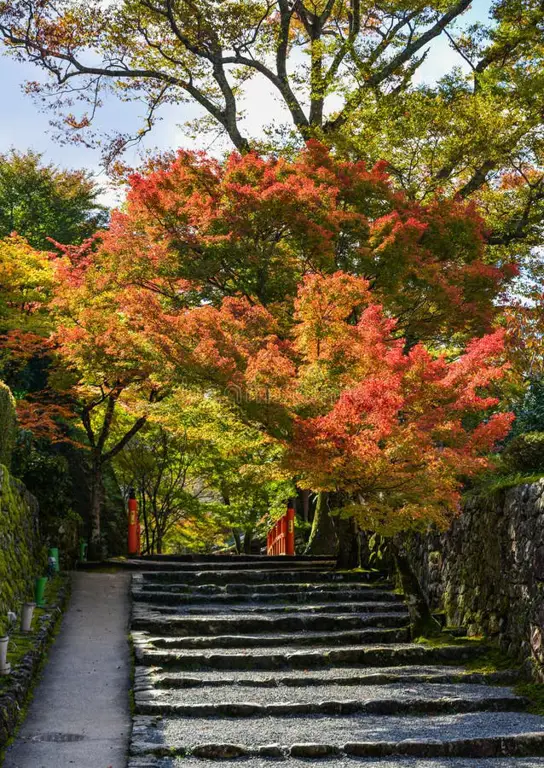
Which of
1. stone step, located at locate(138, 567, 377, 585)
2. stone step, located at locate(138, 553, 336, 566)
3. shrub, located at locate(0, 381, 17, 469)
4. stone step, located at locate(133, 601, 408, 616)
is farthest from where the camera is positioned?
stone step, located at locate(138, 553, 336, 566)

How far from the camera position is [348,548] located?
15.6 m

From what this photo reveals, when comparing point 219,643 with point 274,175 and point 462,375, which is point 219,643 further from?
point 274,175

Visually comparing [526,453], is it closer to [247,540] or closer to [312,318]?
[312,318]

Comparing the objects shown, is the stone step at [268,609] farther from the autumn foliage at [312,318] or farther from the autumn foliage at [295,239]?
the autumn foliage at [295,239]

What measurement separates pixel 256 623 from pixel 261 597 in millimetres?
1580

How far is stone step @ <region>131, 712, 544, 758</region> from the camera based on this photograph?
22.6 ft

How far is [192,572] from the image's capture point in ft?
45.7

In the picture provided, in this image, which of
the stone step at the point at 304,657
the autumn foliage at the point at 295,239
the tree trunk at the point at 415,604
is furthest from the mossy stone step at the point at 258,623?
the autumn foliage at the point at 295,239

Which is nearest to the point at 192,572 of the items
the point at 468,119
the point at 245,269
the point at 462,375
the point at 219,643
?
the point at 219,643

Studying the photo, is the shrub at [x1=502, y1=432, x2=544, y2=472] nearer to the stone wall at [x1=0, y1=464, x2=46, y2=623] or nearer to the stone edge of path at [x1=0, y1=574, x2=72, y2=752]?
the stone edge of path at [x1=0, y1=574, x2=72, y2=752]

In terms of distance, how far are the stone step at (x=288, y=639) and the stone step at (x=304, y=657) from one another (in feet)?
0.66

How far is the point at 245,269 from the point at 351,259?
1.85m

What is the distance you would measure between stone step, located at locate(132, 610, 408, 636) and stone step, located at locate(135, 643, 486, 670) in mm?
800

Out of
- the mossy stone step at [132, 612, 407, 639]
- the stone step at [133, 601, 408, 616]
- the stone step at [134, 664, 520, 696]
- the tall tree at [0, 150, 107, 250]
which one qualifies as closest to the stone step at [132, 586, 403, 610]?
the stone step at [133, 601, 408, 616]
